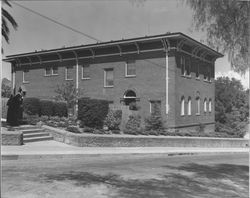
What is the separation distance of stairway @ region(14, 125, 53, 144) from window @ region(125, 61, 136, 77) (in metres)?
14.5

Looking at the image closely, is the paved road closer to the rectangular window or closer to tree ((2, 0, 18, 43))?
tree ((2, 0, 18, 43))

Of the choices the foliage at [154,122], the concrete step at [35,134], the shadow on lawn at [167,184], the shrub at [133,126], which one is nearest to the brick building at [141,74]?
the foliage at [154,122]

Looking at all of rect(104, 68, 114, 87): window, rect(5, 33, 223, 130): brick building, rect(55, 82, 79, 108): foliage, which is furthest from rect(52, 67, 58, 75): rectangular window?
rect(104, 68, 114, 87): window

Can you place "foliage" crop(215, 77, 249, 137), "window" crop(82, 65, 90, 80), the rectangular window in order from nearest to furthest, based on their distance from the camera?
the rectangular window → "window" crop(82, 65, 90, 80) → "foliage" crop(215, 77, 249, 137)

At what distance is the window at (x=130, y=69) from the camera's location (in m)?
30.4

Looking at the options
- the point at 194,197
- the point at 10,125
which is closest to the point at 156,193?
the point at 194,197

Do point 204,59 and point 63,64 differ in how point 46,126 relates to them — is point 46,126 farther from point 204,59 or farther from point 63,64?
point 204,59

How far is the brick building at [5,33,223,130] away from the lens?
28.1m

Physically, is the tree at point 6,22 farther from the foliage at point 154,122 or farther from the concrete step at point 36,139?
the foliage at point 154,122

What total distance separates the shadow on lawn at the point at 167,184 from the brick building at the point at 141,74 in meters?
17.4

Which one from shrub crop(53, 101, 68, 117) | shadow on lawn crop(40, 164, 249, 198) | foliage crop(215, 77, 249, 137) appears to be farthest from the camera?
foliage crop(215, 77, 249, 137)

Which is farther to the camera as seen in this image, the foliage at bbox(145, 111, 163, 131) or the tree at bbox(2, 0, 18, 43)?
the foliage at bbox(145, 111, 163, 131)

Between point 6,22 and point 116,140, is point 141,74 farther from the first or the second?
point 6,22

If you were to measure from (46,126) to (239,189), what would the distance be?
11.8m
